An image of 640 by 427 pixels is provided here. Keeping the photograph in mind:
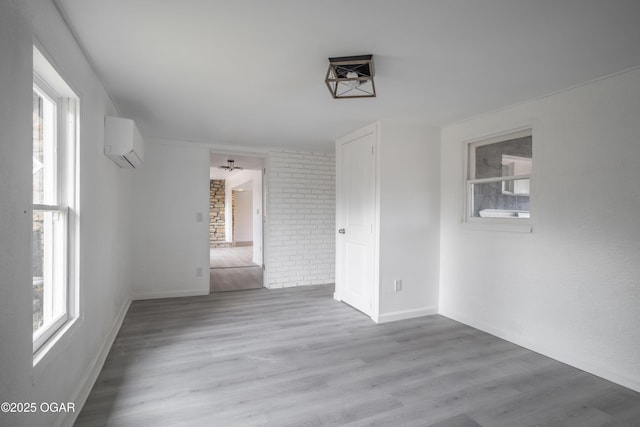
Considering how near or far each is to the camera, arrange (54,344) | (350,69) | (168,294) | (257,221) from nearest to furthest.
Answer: (54,344), (350,69), (168,294), (257,221)

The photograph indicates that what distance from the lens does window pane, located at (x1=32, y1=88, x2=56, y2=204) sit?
178 cm

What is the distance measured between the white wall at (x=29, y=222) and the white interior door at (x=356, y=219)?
8.75 feet

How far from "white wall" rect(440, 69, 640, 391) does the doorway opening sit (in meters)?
3.84

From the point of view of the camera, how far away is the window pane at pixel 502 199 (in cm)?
312

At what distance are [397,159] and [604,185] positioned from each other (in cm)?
186

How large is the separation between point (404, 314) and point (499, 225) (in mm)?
1449

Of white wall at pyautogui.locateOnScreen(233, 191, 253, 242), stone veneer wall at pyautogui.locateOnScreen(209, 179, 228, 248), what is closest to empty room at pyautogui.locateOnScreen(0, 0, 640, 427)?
stone veneer wall at pyautogui.locateOnScreen(209, 179, 228, 248)

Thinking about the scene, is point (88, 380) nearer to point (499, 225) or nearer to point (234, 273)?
point (499, 225)

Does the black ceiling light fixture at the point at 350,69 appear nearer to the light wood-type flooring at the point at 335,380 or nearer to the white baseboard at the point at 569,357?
the light wood-type flooring at the point at 335,380

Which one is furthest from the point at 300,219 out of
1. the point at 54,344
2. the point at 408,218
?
the point at 54,344

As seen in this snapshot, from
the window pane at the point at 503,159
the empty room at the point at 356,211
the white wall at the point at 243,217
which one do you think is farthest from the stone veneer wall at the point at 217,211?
the window pane at the point at 503,159

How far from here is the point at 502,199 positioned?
333cm

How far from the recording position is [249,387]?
7.55 ft

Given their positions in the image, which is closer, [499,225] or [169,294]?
[499,225]
